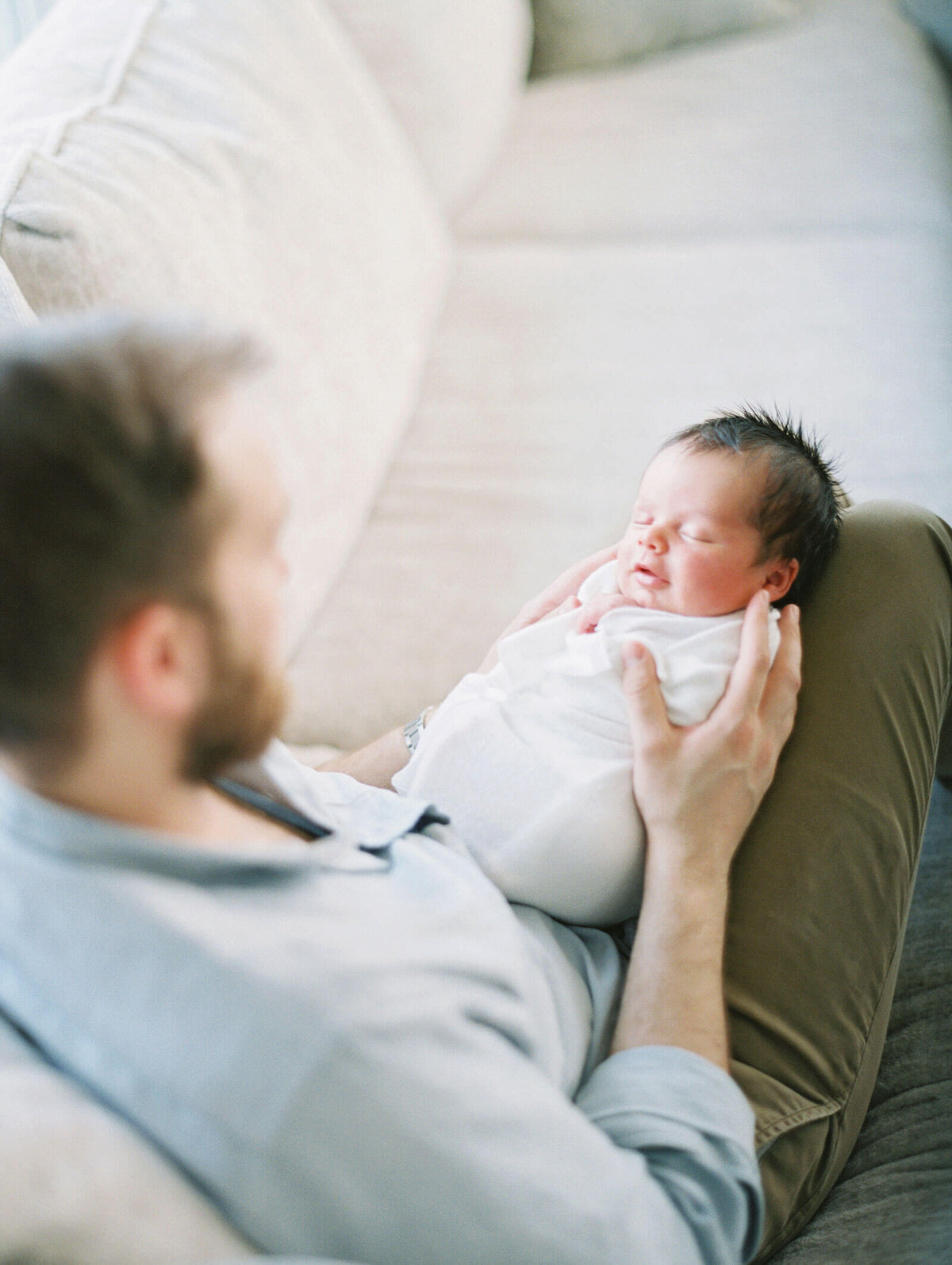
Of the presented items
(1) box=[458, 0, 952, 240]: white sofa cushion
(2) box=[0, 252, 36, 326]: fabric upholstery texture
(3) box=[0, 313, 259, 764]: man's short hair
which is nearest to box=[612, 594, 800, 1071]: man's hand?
(3) box=[0, 313, 259, 764]: man's short hair

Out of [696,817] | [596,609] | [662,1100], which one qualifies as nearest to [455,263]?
[596,609]

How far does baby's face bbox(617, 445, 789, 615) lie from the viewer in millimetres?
1017

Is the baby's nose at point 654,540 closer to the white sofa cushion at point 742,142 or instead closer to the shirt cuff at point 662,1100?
the shirt cuff at point 662,1100

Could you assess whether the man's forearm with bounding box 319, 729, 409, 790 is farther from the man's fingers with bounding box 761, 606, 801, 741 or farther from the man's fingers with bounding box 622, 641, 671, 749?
the man's fingers with bounding box 761, 606, 801, 741

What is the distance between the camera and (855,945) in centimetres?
89

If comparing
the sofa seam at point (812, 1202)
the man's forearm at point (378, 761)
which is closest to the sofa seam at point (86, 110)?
the man's forearm at point (378, 761)

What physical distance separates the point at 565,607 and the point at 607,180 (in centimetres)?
137

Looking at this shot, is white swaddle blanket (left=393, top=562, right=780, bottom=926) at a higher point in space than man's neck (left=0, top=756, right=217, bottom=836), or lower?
lower

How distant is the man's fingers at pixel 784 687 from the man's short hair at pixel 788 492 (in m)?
0.10

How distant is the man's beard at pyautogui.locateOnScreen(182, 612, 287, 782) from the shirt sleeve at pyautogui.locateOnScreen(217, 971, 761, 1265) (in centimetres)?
16

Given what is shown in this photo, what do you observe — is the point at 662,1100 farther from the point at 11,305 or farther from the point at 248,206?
the point at 248,206

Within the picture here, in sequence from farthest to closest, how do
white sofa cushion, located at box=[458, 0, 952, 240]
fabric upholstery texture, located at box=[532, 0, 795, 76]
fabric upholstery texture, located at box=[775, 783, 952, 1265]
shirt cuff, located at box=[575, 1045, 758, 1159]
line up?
1. fabric upholstery texture, located at box=[532, 0, 795, 76]
2. white sofa cushion, located at box=[458, 0, 952, 240]
3. fabric upholstery texture, located at box=[775, 783, 952, 1265]
4. shirt cuff, located at box=[575, 1045, 758, 1159]

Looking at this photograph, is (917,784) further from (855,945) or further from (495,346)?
(495,346)

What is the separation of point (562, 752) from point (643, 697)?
0.29 ft
